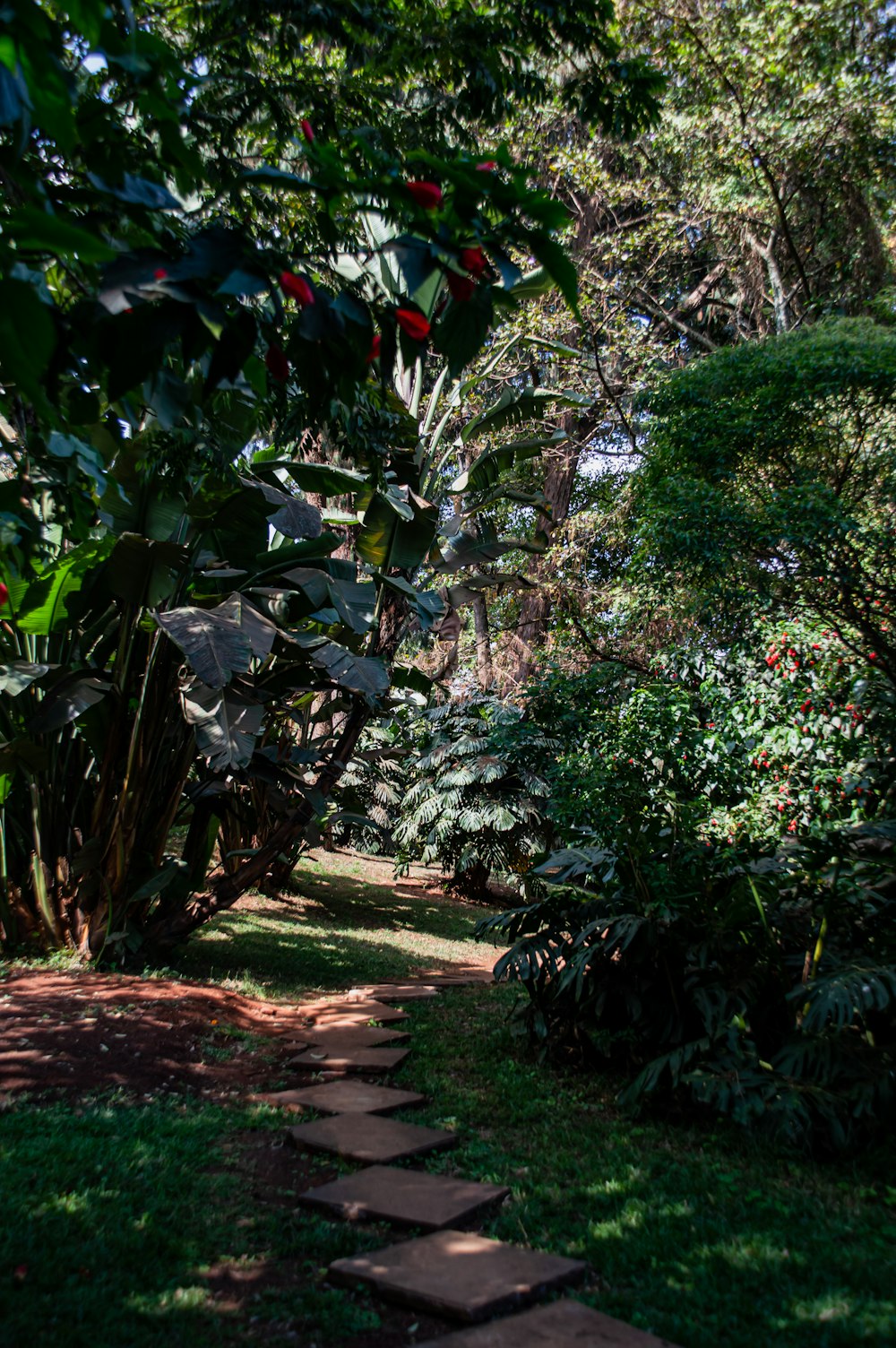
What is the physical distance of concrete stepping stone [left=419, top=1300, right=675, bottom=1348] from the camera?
103 inches

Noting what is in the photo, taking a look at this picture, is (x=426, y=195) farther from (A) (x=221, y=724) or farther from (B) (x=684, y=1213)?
(A) (x=221, y=724)

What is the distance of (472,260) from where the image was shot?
236 centimetres

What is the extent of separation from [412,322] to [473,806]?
1127cm

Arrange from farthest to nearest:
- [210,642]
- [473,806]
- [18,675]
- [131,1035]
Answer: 1. [473,806]
2. [18,675]
3. [210,642]
4. [131,1035]

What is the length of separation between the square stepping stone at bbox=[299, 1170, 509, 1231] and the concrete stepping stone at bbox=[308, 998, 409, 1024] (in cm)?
291

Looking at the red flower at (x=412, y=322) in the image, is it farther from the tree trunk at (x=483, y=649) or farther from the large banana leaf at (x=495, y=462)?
the tree trunk at (x=483, y=649)

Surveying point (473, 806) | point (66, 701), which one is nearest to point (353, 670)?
point (66, 701)

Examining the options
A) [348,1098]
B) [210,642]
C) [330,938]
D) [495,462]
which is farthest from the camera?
[330,938]

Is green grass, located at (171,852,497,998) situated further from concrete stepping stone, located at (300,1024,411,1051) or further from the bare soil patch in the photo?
concrete stepping stone, located at (300,1024,411,1051)

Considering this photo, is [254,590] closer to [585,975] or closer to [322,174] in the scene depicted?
[585,975]

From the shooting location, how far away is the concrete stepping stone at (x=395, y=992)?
7621 mm

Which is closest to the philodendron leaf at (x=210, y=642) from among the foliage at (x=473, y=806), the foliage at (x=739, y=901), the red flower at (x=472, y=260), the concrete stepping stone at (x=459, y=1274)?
the foliage at (x=739, y=901)

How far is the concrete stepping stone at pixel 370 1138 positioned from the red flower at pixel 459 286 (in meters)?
3.43

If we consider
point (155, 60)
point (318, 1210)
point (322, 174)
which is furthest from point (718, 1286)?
point (155, 60)
